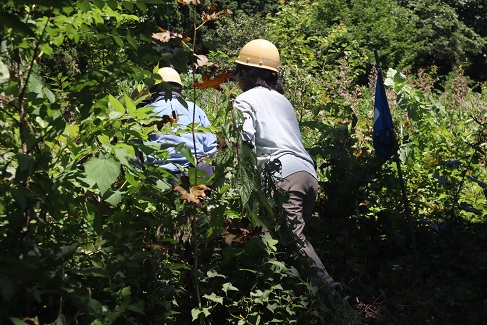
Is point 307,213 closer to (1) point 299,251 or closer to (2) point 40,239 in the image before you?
(1) point 299,251

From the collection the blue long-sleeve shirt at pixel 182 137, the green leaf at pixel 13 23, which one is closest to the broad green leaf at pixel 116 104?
the green leaf at pixel 13 23

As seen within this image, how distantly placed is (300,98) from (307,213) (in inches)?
171

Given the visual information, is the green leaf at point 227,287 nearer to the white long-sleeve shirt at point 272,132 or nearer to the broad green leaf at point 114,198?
the broad green leaf at point 114,198

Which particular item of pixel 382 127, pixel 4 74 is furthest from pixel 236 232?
pixel 382 127

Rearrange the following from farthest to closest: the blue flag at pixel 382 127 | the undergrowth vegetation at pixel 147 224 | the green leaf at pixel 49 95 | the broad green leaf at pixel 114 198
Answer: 1. the blue flag at pixel 382 127
2. the broad green leaf at pixel 114 198
3. the green leaf at pixel 49 95
4. the undergrowth vegetation at pixel 147 224

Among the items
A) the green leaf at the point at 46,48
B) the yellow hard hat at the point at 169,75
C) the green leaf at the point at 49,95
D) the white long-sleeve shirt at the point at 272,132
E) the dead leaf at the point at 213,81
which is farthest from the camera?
the yellow hard hat at the point at 169,75

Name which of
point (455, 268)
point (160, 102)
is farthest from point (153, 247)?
point (455, 268)

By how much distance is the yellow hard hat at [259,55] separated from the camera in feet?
15.5

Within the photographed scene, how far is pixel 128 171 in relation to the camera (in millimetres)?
3260

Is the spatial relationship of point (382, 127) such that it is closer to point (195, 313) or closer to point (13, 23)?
point (195, 313)

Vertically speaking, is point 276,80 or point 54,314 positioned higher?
point 276,80

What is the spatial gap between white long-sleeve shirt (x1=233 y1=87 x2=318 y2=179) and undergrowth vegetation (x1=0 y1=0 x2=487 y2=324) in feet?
0.97

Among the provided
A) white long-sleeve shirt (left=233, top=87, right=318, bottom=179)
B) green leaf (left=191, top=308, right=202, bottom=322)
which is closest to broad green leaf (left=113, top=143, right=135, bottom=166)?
green leaf (left=191, top=308, right=202, bottom=322)

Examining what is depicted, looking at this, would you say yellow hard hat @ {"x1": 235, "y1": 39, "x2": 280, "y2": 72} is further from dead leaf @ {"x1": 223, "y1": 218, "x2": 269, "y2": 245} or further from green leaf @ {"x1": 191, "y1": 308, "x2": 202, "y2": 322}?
green leaf @ {"x1": 191, "y1": 308, "x2": 202, "y2": 322}
